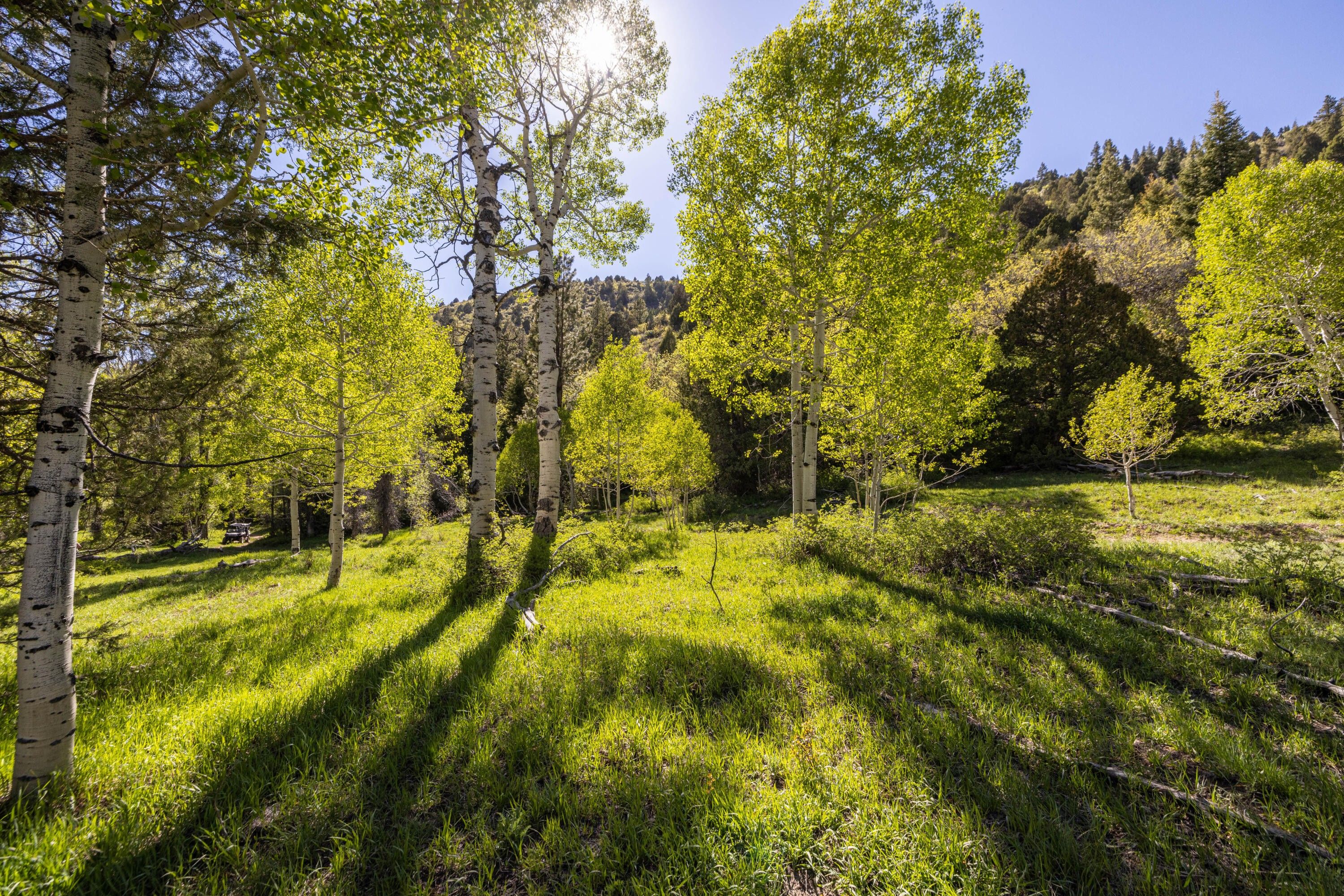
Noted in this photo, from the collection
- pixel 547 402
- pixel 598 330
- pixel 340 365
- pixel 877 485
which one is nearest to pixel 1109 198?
pixel 598 330

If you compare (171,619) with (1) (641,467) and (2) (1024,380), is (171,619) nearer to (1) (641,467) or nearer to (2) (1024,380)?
(1) (641,467)

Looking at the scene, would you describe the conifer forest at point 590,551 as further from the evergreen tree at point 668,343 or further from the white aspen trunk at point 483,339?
the evergreen tree at point 668,343

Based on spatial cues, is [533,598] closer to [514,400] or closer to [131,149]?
[131,149]

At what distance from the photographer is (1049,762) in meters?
3.14

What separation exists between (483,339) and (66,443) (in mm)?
5370

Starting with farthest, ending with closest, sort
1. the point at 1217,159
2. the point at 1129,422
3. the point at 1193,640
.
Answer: the point at 1217,159 < the point at 1129,422 < the point at 1193,640

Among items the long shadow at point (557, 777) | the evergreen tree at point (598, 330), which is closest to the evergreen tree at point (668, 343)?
the evergreen tree at point (598, 330)

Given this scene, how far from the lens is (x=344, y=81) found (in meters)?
3.69

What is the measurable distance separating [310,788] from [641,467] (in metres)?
19.8

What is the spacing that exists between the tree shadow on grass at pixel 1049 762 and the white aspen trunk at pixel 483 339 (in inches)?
228

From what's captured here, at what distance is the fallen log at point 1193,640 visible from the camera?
12.7 ft

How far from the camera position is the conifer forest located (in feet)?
8.75

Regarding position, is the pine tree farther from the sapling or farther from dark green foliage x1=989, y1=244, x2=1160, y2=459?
the sapling

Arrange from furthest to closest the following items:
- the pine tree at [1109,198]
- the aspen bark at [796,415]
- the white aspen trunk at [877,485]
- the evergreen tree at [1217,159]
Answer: the pine tree at [1109,198] < the evergreen tree at [1217,159] < the white aspen trunk at [877,485] < the aspen bark at [796,415]
